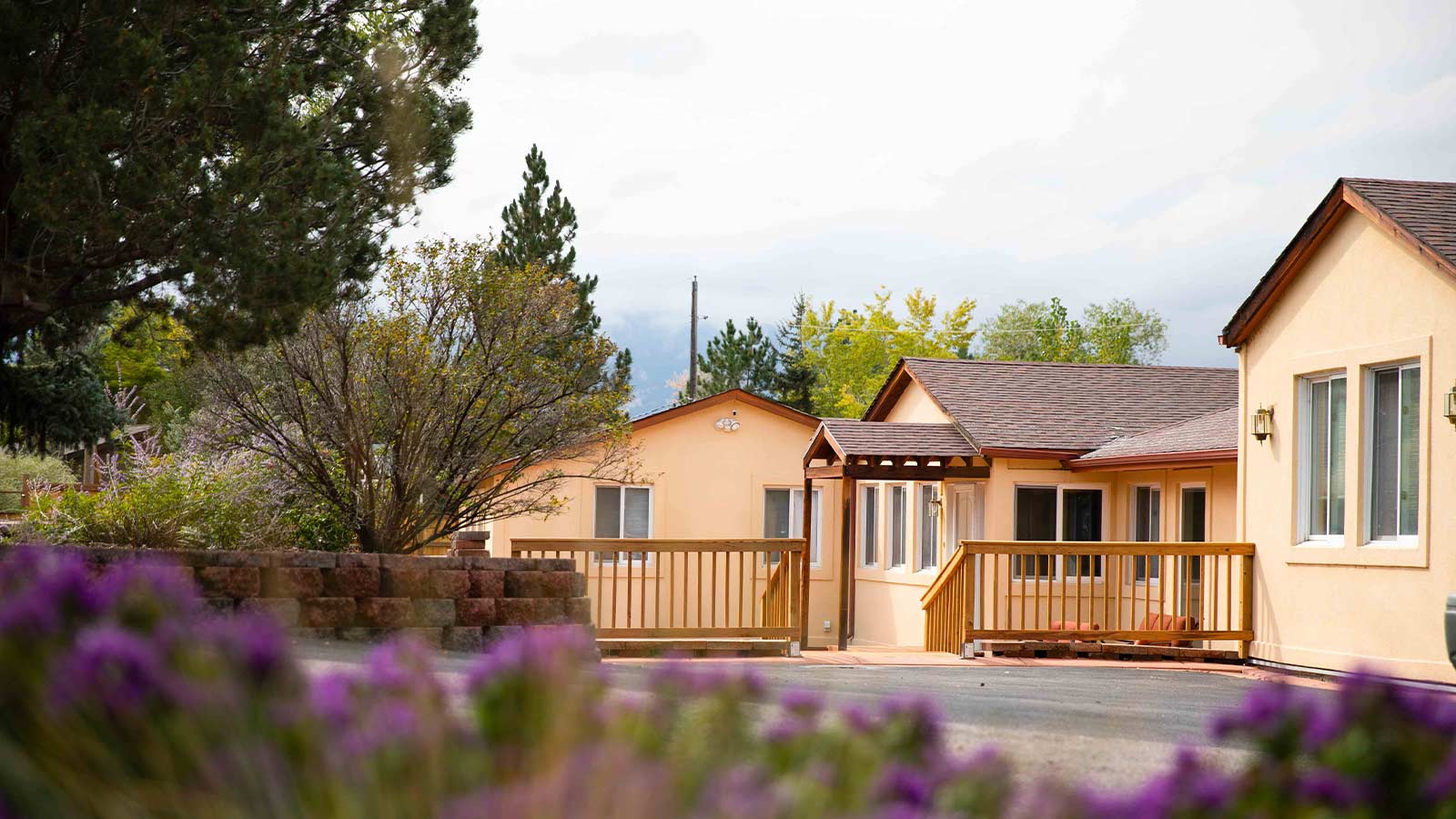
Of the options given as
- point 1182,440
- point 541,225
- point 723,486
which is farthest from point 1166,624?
point 541,225

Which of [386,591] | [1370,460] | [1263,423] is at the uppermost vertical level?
[1263,423]

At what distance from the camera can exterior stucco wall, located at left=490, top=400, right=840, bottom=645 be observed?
78.1 feet

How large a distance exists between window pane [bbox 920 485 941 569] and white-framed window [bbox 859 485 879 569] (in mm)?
1905

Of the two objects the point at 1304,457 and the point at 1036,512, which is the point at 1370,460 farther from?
the point at 1036,512

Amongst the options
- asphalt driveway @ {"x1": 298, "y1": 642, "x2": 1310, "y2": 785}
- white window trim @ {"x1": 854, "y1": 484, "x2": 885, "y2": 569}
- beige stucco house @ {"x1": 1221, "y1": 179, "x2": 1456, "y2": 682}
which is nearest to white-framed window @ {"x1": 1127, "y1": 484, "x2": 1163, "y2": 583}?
beige stucco house @ {"x1": 1221, "y1": 179, "x2": 1456, "y2": 682}

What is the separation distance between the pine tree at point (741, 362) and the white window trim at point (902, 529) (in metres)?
26.3

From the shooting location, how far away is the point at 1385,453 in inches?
476

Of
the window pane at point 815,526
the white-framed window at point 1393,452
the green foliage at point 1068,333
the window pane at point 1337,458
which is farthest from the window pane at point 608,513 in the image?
the green foliage at point 1068,333

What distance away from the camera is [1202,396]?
23.3 m

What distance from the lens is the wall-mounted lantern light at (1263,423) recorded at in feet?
44.5

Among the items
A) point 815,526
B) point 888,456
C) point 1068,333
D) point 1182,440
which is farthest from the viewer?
point 1068,333

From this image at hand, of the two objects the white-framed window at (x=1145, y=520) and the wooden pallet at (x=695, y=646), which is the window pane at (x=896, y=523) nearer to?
the white-framed window at (x=1145, y=520)

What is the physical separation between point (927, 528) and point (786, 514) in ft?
12.4

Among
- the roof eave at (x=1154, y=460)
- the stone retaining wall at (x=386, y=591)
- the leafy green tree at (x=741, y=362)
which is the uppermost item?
the leafy green tree at (x=741, y=362)
